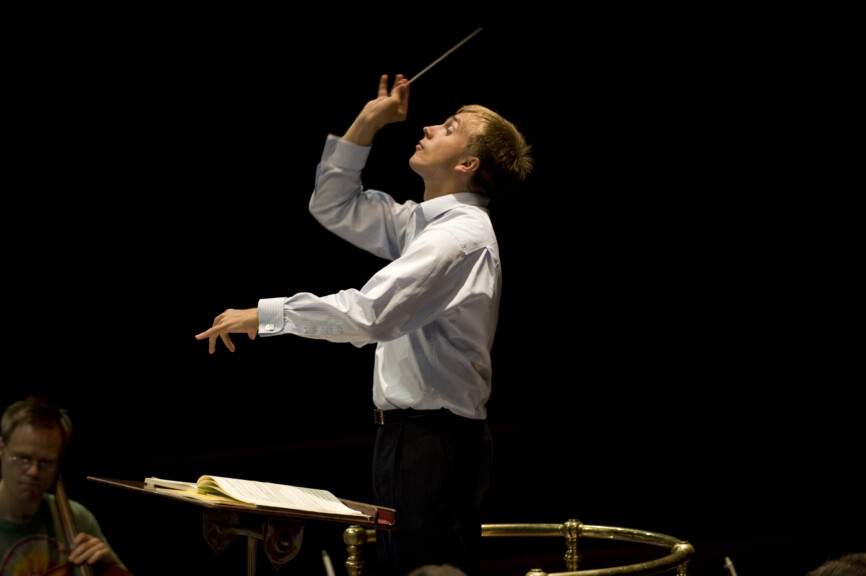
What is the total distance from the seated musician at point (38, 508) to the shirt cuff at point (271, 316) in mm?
486

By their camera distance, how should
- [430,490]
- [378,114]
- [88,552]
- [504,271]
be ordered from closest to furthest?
[88,552]
[430,490]
[378,114]
[504,271]

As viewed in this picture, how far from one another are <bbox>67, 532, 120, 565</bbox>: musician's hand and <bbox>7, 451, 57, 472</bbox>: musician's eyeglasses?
0.17 metres

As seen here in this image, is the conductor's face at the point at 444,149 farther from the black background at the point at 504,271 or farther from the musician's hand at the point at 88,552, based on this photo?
the black background at the point at 504,271

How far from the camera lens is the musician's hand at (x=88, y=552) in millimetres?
1779

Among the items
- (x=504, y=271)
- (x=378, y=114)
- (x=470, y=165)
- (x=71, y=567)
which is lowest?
(x=71, y=567)

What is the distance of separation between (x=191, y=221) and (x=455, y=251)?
Result: 1.56 m

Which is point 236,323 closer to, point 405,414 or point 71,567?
point 405,414

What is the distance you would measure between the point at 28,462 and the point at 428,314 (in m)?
0.82

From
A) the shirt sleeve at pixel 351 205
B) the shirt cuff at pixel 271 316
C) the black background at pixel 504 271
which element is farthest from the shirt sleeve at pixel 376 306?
the black background at pixel 504 271

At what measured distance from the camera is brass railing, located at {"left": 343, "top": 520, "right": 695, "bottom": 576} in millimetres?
1786

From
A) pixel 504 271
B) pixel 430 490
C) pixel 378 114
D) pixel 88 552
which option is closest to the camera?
pixel 88 552

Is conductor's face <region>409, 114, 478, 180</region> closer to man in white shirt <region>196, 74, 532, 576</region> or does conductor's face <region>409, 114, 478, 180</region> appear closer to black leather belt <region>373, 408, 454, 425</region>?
man in white shirt <region>196, 74, 532, 576</region>

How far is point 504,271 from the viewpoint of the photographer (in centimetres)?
387

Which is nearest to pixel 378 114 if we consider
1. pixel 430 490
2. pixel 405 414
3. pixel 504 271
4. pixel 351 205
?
pixel 351 205
